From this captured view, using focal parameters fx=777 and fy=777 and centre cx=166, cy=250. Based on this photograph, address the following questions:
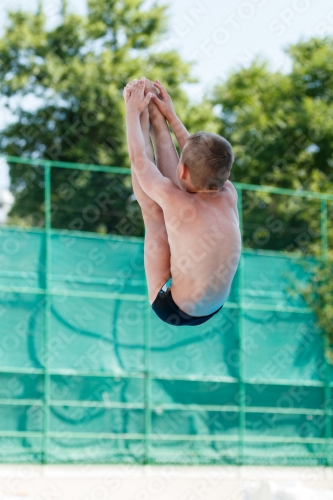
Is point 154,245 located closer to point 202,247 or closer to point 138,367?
point 202,247

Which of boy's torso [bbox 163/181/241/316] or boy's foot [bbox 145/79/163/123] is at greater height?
boy's foot [bbox 145/79/163/123]

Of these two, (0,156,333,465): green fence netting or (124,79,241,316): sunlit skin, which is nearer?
(124,79,241,316): sunlit skin

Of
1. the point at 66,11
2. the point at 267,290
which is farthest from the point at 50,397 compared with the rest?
the point at 66,11

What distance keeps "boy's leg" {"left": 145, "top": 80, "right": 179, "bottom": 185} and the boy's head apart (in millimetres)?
351

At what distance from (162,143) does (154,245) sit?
1.58ft

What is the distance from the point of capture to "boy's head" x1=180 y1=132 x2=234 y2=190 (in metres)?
2.91

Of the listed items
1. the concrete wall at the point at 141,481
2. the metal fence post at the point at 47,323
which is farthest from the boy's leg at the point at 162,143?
the metal fence post at the point at 47,323

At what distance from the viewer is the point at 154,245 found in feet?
10.6

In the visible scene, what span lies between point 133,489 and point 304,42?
51.1ft

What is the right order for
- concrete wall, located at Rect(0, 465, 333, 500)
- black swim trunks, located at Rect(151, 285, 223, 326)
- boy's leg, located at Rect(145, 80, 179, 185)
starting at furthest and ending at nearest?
concrete wall, located at Rect(0, 465, 333, 500), boy's leg, located at Rect(145, 80, 179, 185), black swim trunks, located at Rect(151, 285, 223, 326)

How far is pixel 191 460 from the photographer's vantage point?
8.77m

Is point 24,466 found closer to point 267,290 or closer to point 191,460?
point 191,460

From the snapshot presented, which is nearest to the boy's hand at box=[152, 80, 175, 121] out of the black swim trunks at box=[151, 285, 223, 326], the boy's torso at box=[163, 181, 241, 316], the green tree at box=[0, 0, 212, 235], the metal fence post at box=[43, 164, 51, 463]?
the boy's torso at box=[163, 181, 241, 316]

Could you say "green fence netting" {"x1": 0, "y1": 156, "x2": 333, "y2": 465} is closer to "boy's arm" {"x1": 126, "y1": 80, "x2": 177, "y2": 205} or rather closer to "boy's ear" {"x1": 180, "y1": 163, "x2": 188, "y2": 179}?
"boy's arm" {"x1": 126, "y1": 80, "x2": 177, "y2": 205}
